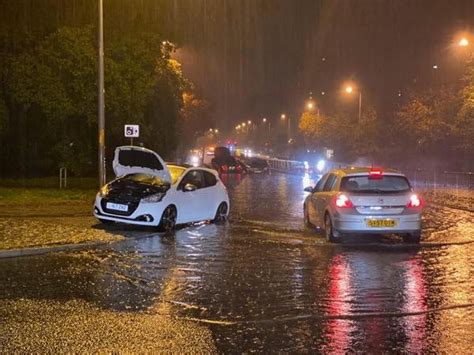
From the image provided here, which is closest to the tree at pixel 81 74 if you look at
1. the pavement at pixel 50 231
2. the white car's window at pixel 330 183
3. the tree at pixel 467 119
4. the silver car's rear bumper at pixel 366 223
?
the pavement at pixel 50 231

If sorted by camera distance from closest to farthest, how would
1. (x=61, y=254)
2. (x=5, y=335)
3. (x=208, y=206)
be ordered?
1. (x=5, y=335)
2. (x=61, y=254)
3. (x=208, y=206)

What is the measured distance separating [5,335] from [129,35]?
20259mm

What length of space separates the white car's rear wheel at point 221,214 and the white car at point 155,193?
31mm

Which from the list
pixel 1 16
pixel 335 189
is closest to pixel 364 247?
A: pixel 335 189

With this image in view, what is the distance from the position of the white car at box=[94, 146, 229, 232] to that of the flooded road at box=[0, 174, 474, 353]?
27.2 inches

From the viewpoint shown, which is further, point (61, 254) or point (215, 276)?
point (61, 254)

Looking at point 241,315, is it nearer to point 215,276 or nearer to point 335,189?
point 215,276

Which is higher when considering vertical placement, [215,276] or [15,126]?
[15,126]

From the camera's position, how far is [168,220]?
593 inches

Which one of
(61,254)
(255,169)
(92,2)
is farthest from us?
(255,169)

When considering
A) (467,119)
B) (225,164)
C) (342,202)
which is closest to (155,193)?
(342,202)

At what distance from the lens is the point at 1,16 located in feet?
76.9

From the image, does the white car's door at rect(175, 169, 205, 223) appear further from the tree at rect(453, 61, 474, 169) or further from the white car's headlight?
the tree at rect(453, 61, 474, 169)

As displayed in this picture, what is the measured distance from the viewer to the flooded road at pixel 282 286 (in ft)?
22.3
